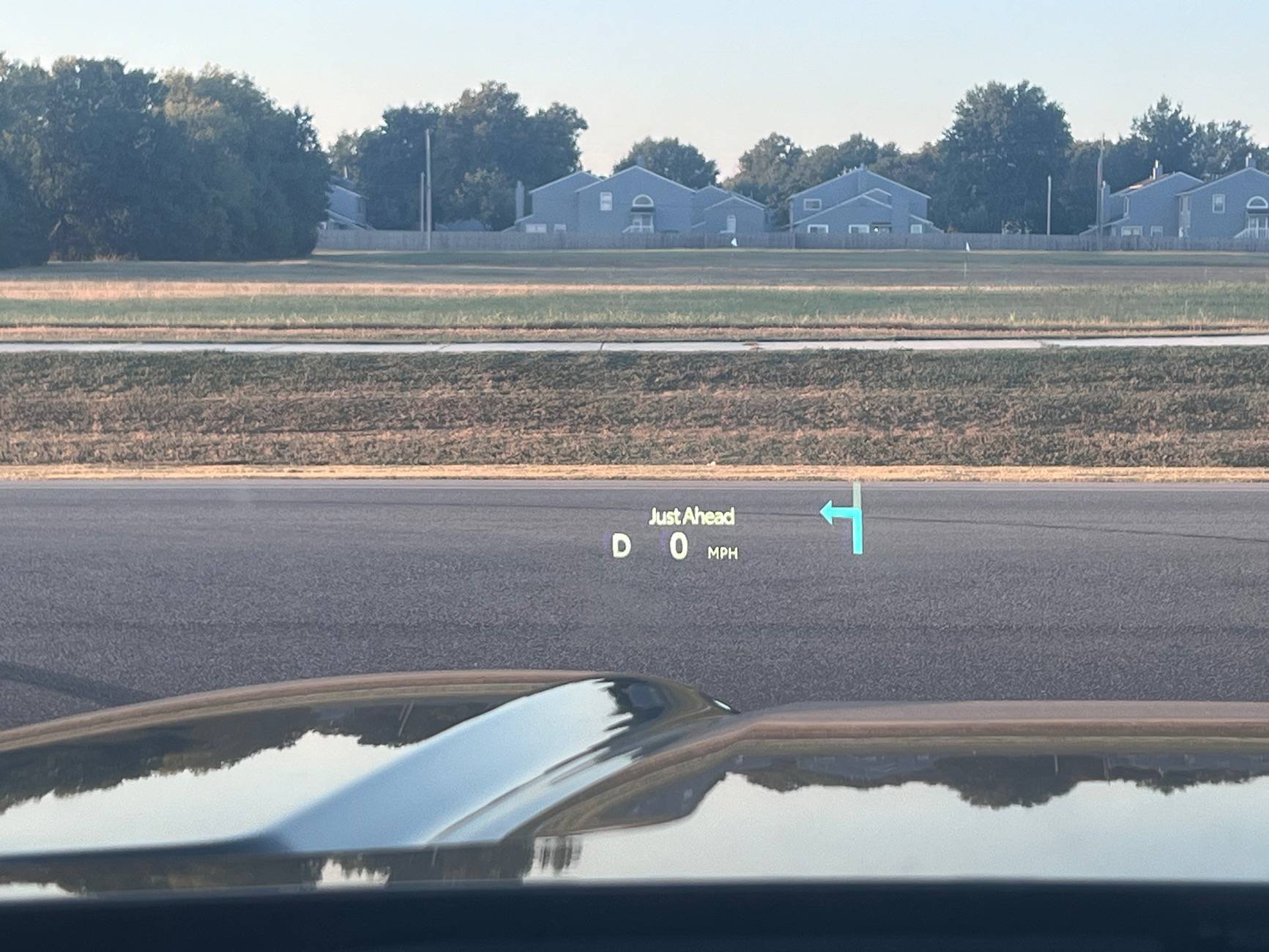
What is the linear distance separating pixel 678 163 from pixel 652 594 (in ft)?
460

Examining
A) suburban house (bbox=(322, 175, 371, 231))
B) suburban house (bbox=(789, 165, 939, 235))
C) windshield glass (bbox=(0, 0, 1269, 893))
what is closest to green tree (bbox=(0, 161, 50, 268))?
windshield glass (bbox=(0, 0, 1269, 893))

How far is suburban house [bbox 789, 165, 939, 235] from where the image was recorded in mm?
112625

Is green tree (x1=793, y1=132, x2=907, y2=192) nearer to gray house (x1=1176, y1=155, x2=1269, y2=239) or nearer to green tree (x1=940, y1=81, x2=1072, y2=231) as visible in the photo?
green tree (x1=940, y1=81, x2=1072, y2=231)

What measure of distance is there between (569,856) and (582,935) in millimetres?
128

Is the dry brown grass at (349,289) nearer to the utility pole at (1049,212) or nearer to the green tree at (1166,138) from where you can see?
the utility pole at (1049,212)

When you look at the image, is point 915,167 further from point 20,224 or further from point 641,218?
Result: point 20,224

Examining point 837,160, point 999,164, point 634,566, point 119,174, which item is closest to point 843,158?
point 837,160

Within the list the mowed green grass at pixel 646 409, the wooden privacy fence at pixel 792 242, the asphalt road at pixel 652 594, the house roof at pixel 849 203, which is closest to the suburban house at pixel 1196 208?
the wooden privacy fence at pixel 792 242

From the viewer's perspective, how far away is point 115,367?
24.1 m

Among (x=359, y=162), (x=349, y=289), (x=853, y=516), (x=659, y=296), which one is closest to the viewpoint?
(x=853, y=516)

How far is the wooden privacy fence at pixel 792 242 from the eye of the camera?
311ft

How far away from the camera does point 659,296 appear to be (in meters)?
43.8

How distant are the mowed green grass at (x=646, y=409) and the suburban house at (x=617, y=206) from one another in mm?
86224

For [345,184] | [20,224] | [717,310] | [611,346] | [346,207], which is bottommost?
[611,346]
